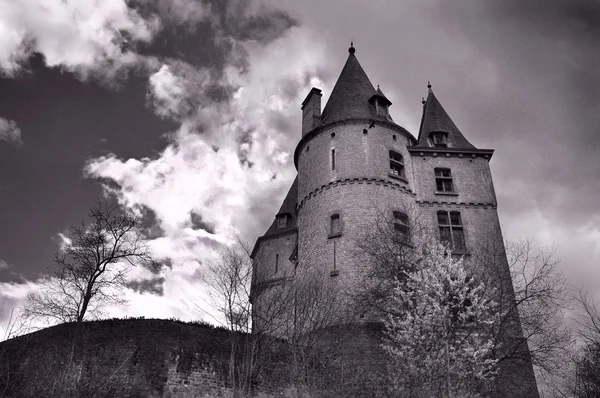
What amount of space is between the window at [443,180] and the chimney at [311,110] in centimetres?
737

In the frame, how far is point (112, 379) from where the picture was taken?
17812 mm

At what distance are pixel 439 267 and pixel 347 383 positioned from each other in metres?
5.55

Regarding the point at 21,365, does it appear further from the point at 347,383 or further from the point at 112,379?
the point at 347,383

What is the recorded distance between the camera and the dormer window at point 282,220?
36.0 m

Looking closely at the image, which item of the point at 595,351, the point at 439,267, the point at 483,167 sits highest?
the point at 483,167

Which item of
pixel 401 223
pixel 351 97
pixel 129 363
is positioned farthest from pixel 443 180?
pixel 129 363

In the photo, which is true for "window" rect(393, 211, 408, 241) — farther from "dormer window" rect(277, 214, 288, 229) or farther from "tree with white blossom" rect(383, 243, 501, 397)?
"dormer window" rect(277, 214, 288, 229)

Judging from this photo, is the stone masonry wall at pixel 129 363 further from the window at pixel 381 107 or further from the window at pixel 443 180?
the window at pixel 381 107

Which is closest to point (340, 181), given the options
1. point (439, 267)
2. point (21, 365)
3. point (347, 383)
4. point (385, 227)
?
point (385, 227)

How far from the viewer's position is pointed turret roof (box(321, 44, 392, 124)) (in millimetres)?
29641

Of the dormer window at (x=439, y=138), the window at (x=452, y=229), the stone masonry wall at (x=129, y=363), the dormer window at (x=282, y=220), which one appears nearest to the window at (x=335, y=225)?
the window at (x=452, y=229)

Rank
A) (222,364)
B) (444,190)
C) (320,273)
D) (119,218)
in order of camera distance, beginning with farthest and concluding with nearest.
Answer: (444,190) → (119,218) → (320,273) → (222,364)

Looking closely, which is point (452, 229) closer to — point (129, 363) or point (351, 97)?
point (351, 97)

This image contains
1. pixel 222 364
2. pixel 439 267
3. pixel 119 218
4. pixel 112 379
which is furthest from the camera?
pixel 119 218
